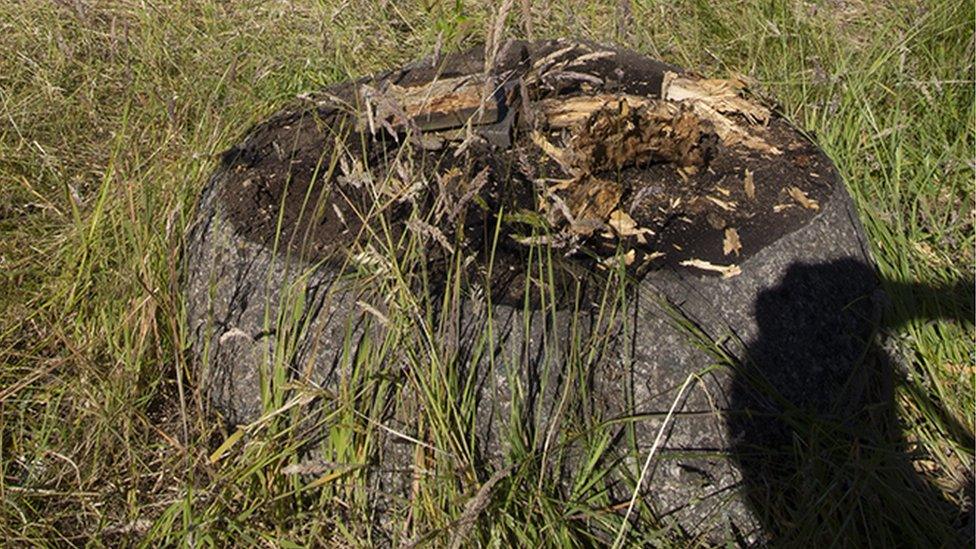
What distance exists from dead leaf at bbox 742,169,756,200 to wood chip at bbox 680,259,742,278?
0.25 m

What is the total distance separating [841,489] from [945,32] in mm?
1632

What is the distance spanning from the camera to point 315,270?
1.99 m

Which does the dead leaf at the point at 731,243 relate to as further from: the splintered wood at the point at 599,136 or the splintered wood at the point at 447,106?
the splintered wood at the point at 447,106

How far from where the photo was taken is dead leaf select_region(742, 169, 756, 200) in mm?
2168

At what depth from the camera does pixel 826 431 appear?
1997 mm

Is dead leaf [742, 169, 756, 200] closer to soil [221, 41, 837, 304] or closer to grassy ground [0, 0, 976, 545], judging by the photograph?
soil [221, 41, 837, 304]

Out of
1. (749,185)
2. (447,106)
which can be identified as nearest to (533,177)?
(447,106)

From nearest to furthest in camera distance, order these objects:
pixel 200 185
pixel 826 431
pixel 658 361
→ pixel 658 361
pixel 826 431
pixel 200 185

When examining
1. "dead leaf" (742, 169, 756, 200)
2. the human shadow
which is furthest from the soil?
the human shadow

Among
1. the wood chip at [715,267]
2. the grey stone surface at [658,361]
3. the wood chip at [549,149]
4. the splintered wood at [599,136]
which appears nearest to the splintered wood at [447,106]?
the splintered wood at [599,136]

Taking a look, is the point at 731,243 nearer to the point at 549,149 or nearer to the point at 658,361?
the point at 658,361

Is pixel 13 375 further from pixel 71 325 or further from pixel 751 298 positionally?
pixel 751 298

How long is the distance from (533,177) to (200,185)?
854 millimetres

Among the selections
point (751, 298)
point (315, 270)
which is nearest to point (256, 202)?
point (315, 270)
